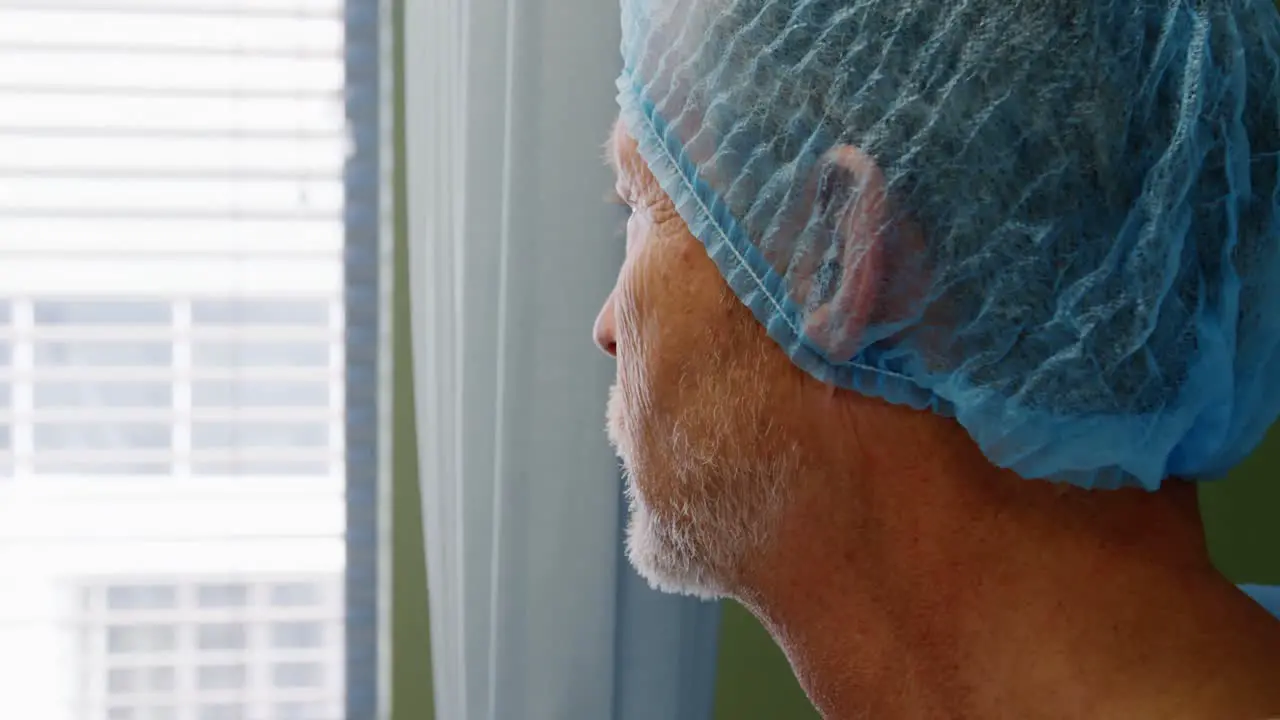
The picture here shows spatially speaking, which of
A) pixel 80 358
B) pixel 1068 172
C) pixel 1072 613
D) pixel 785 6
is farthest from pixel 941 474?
pixel 80 358

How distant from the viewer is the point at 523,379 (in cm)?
144

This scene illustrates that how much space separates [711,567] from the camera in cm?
94

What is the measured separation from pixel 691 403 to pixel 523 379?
567 millimetres

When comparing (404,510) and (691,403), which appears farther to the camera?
(404,510)

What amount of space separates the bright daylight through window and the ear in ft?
3.86

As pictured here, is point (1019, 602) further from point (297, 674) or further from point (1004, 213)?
point (297, 674)

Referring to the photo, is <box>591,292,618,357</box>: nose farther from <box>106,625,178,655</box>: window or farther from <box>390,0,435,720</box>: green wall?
<box>106,625,178,655</box>: window

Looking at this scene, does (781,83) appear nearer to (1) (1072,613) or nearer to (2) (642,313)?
(2) (642,313)

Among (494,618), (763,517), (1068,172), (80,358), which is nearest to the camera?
(1068,172)

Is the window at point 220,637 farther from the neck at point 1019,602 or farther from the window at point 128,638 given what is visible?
the neck at point 1019,602

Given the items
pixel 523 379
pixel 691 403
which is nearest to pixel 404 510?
pixel 523 379

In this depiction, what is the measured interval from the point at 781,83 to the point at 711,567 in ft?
1.32

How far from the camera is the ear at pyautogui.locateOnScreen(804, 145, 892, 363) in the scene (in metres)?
0.77

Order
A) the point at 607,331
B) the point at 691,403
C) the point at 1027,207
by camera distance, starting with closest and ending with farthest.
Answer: the point at 1027,207 < the point at 691,403 < the point at 607,331
